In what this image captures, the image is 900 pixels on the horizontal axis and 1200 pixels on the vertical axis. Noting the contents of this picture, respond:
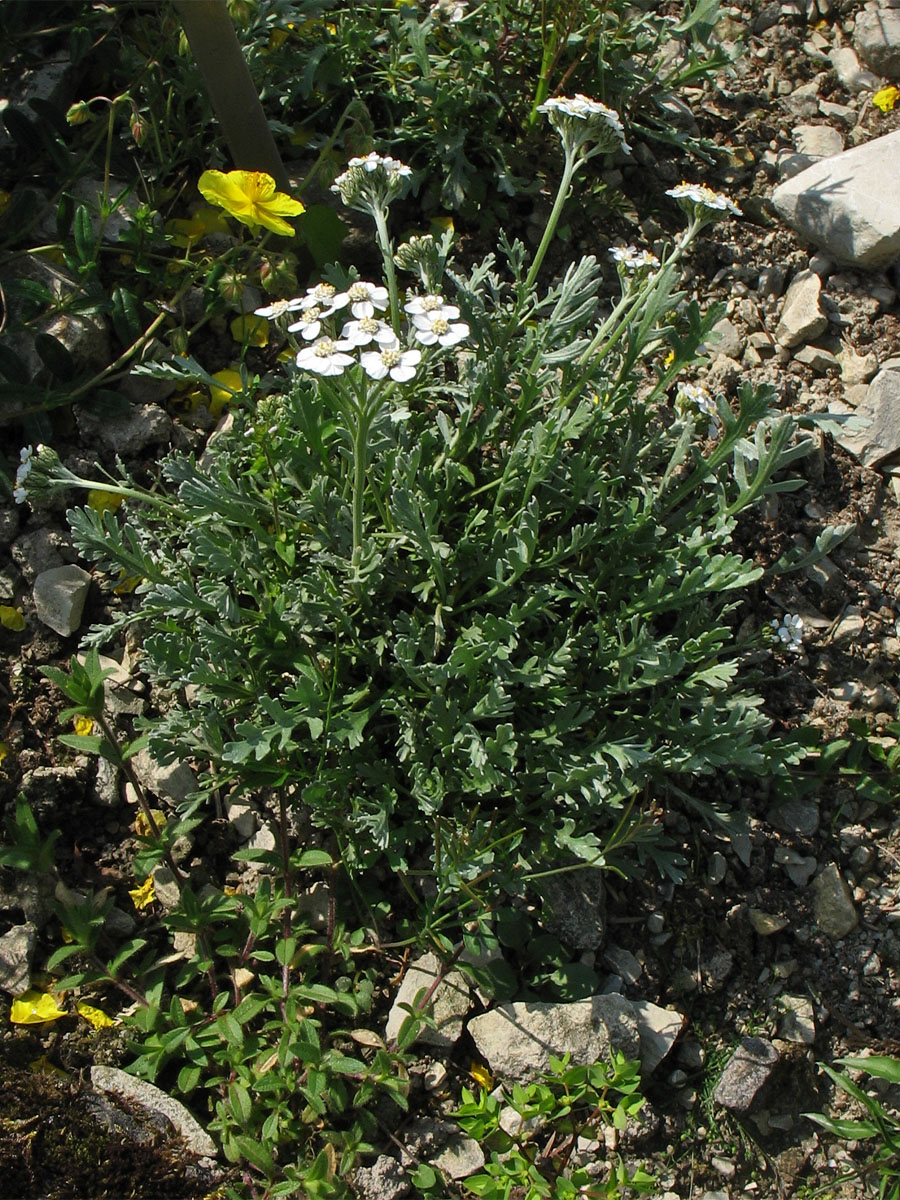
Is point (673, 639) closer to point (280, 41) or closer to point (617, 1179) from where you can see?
point (617, 1179)

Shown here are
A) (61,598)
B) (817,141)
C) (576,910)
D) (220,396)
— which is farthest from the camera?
(817,141)

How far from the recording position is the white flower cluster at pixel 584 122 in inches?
99.7

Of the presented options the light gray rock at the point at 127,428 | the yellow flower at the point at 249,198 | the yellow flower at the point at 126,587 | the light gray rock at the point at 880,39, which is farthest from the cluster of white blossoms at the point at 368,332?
the light gray rock at the point at 880,39

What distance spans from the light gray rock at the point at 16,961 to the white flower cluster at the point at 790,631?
7.04 feet

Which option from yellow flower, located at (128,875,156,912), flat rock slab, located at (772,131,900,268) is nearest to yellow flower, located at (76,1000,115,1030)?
yellow flower, located at (128,875,156,912)

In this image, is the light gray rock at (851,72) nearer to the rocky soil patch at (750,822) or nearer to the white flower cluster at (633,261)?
the rocky soil patch at (750,822)

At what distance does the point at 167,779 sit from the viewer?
287 centimetres

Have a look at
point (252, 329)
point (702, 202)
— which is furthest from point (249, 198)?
point (702, 202)

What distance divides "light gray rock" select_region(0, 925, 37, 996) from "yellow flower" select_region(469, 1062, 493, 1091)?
110 centimetres

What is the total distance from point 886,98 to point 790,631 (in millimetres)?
2238

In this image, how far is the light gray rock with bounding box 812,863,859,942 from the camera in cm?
290

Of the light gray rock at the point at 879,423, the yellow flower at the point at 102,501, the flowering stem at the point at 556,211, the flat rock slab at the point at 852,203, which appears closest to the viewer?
the flowering stem at the point at 556,211

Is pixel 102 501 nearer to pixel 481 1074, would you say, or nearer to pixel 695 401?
pixel 695 401

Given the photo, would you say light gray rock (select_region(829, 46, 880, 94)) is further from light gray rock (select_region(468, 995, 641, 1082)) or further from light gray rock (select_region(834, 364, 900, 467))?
light gray rock (select_region(468, 995, 641, 1082))
